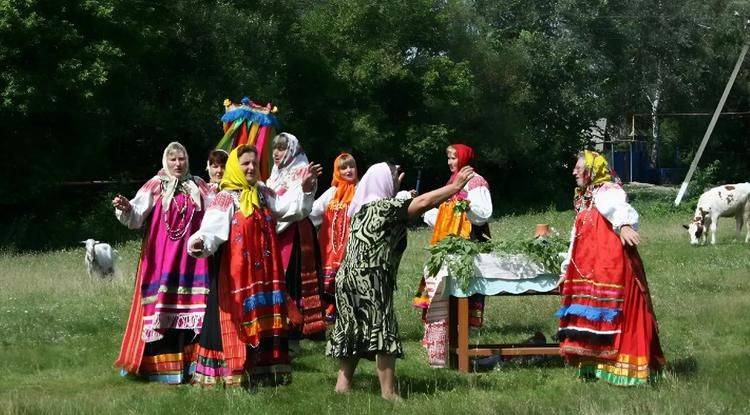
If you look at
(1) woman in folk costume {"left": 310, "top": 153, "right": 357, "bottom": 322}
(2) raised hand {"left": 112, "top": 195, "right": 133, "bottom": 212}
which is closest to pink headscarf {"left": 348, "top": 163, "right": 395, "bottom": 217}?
(2) raised hand {"left": 112, "top": 195, "right": 133, "bottom": 212}

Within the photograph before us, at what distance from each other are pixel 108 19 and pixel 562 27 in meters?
27.8

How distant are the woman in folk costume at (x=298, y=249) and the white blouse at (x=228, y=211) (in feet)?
2.75

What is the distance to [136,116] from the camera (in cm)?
3044

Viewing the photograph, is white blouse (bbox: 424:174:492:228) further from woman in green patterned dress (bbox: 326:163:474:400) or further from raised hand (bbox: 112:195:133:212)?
raised hand (bbox: 112:195:133:212)

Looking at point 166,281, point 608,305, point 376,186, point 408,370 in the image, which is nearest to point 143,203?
point 166,281

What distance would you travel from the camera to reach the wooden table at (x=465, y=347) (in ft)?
28.5

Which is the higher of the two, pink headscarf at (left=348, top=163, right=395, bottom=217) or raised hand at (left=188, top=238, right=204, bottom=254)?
pink headscarf at (left=348, top=163, right=395, bottom=217)

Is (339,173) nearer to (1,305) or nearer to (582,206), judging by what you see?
(582,206)

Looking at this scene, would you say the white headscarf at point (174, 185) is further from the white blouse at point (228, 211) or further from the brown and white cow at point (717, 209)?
the brown and white cow at point (717, 209)

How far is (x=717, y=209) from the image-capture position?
70.0 feet

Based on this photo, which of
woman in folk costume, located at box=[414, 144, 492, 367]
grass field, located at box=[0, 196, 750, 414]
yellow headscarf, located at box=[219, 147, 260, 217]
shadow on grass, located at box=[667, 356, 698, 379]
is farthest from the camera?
woman in folk costume, located at box=[414, 144, 492, 367]

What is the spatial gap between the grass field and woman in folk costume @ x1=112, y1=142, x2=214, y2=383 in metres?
0.24

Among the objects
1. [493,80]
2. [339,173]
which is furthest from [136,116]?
[339,173]

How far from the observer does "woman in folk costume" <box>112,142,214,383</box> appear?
8.23m
